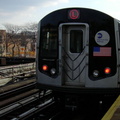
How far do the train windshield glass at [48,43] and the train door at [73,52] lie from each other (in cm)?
24

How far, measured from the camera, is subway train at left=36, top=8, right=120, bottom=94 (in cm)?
679

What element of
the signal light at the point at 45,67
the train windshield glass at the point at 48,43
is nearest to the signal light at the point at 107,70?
the train windshield glass at the point at 48,43

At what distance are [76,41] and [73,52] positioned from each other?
1.13 ft

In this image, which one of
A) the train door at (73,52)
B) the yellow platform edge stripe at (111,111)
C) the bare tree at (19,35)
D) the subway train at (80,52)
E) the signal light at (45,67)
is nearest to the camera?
the yellow platform edge stripe at (111,111)

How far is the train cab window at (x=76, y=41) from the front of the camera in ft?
23.0

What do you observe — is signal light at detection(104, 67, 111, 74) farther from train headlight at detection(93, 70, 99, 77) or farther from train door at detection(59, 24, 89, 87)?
train door at detection(59, 24, 89, 87)

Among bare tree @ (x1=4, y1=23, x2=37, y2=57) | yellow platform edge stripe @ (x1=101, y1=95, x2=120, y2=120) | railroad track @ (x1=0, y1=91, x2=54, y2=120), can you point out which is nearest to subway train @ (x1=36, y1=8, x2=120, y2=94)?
yellow platform edge stripe @ (x1=101, y1=95, x2=120, y2=120)

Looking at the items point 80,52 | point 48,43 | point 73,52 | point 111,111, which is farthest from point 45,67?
point 111,111

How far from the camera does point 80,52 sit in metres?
6.97

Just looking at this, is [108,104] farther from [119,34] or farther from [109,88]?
[119,34]

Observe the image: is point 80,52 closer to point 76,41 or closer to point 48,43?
point 76,41

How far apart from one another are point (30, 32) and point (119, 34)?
68602 mm

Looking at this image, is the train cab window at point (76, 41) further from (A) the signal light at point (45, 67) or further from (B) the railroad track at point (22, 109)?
(B) the railroad track at point (22, 109)

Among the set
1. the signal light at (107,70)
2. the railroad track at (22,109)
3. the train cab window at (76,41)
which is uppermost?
the train cab window at (76,41)
